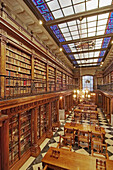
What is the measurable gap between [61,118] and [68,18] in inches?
267

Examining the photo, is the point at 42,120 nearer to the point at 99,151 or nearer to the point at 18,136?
the point at 18,136

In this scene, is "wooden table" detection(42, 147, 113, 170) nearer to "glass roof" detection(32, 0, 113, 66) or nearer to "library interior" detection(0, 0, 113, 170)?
"library interior" detection(0, 0, 113, 170)

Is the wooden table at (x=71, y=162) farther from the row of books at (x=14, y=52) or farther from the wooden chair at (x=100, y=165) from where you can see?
the row of books at (x=14, y=52)

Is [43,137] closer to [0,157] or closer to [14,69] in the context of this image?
[0,157]

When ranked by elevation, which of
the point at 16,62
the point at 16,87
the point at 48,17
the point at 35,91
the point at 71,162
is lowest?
the point at 71,162

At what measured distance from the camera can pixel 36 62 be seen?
4.96 metres

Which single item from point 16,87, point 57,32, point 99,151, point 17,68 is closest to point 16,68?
point 17,68

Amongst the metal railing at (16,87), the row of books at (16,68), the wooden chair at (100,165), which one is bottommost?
the wooden chair at (100,165)

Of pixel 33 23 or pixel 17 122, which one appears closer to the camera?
pixel 17 122

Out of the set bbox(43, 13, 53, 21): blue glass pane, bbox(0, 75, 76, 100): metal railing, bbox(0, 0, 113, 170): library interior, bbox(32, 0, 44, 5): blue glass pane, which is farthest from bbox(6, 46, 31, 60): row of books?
bbox(43, 13, 53, 21): blue glass pane

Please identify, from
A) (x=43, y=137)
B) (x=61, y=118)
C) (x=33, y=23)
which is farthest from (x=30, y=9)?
(x=61, y=118)

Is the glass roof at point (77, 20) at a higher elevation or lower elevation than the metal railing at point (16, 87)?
higher

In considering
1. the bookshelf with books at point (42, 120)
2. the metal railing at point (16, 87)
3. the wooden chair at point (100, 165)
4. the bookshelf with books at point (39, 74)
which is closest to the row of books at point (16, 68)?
the metal railing at point (16, 87)

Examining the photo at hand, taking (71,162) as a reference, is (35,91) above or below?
above
